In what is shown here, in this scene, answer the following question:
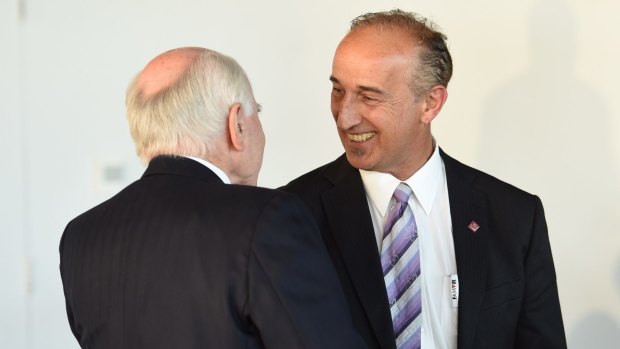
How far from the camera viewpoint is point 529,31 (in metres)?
3.09

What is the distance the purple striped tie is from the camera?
192 centimetres

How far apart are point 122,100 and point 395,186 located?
1633 mm

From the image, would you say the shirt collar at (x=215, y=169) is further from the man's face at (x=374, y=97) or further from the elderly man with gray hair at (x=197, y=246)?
the man's face at (x=374, y=97)

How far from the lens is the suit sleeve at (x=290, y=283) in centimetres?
137

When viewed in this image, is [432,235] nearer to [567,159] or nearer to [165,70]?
[165,70]

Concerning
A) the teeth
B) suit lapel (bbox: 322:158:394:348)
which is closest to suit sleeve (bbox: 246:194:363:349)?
suit lapel (bbox: 322:158:394:348)

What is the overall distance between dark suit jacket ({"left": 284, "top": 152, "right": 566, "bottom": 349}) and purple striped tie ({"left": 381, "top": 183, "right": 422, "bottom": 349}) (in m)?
0.05

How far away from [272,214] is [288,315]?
0.52 ft

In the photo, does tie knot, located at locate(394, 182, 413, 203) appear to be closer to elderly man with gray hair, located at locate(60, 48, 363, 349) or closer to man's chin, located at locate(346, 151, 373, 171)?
man's chin, located at locate(346, 151, 373, 171)

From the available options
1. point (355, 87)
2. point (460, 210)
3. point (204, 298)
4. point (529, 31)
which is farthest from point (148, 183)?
point (529, 31)

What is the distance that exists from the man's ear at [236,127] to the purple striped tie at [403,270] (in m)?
0.60

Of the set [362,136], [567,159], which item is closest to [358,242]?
[362,136]

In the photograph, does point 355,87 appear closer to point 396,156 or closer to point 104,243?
point 396,156

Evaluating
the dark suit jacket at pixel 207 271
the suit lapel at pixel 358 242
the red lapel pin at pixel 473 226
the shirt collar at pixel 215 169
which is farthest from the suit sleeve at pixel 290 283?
the red lapel pin at pixel 473 226
